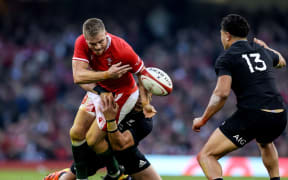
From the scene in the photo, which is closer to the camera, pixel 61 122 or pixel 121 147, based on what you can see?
pixel 121 147

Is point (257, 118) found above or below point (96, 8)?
below

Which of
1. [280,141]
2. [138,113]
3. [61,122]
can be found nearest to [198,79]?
[280,141]

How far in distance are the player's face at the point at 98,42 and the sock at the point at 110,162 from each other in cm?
124

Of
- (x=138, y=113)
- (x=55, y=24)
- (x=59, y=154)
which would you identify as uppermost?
(x=55, y=24)

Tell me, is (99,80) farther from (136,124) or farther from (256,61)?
(256,61)

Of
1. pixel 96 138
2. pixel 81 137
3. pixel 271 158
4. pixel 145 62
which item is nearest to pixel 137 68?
pixel 96 138

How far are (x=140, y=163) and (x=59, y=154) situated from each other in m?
7.81

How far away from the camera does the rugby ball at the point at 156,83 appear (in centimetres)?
613

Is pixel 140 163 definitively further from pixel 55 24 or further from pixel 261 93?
pixel 55 24

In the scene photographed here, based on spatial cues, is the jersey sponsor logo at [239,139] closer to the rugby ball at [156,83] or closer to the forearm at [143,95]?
the rugby ball at [156,83]

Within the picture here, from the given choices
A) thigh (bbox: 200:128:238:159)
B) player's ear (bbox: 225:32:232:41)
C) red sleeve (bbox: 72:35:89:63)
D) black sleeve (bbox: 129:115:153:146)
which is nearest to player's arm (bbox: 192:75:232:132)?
thigh (bbox: 200:128:238:159)

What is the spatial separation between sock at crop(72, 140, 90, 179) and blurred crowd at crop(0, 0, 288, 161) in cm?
735

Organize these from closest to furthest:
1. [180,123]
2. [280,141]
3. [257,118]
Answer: [257,118]
[280,141]
[180,123]

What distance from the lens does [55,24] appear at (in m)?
16.7
